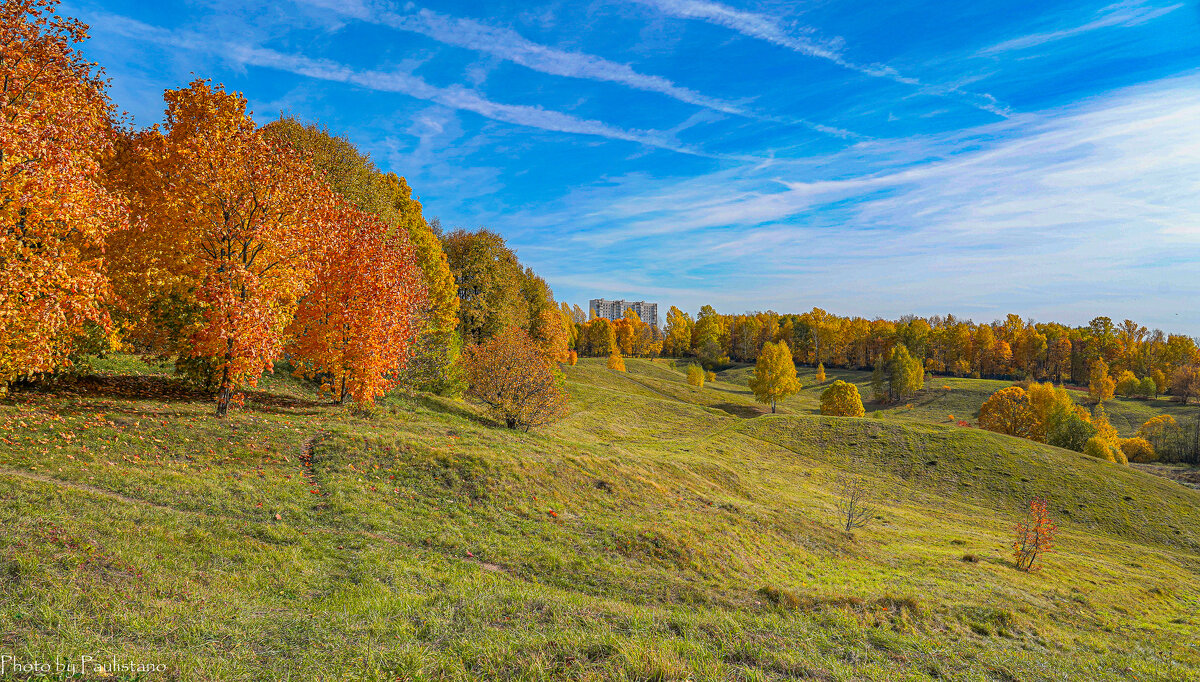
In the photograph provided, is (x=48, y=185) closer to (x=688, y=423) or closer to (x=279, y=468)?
(x=279, y=468)

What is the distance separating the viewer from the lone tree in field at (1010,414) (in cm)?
8488

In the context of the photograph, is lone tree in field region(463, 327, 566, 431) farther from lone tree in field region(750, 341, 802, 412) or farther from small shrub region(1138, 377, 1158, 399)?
small shrub region(1138, 377, 1158, 399)

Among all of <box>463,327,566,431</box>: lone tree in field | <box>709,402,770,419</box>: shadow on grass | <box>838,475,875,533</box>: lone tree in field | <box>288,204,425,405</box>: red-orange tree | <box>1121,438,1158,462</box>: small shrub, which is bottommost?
<box>1121,438,1158,462</box>: small shrub

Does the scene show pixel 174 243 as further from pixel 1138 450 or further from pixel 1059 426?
pixel 1138 450

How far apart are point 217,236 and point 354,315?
6.70 m

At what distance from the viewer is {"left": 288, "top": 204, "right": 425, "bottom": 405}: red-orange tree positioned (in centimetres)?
2584

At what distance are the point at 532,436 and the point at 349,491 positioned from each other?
16.3 m

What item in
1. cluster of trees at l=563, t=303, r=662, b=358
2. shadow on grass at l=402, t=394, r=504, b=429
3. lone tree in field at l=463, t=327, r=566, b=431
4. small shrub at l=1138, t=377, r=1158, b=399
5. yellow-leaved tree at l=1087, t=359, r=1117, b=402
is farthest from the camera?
cluster of trees at l=563, t=303, r=662, b=358

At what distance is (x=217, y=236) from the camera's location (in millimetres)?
21484

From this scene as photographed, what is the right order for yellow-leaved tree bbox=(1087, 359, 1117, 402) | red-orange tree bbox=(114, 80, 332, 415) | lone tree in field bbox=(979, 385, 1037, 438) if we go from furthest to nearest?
yellow-leaved tree bbox=(1087, 359, 1117, 402)
lone tree in field bbox=(979, 385, 1037, 438)
red-orange tree bbox=(114, 80, 332, 415)

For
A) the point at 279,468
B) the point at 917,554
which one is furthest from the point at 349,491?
the point at 917,554

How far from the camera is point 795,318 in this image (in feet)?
620

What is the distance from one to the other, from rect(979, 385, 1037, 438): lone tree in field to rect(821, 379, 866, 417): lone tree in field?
2554 centimetres

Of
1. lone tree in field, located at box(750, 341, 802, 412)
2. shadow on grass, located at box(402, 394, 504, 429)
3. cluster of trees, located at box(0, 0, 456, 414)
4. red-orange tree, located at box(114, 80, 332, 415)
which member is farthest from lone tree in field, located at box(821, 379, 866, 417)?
red-orange tree, located at box(114, 80, 332, 415)
